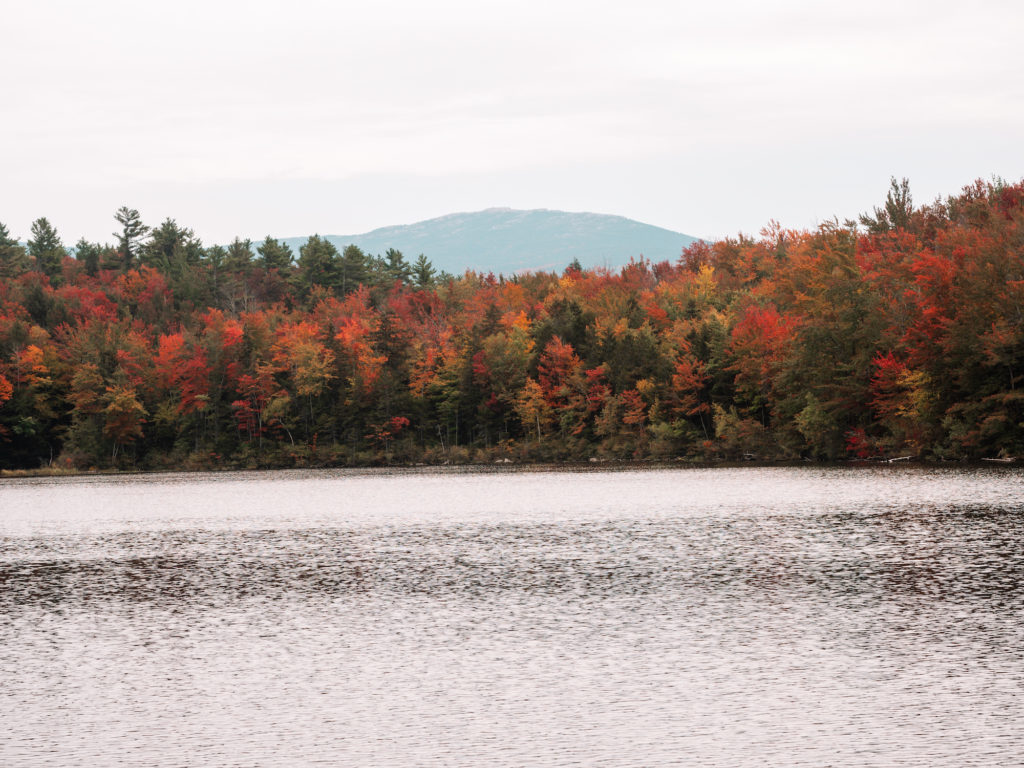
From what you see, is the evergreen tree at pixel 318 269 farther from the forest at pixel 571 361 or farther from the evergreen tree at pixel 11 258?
the evergreen tree at pixel 11 258

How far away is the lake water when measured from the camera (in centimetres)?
1414

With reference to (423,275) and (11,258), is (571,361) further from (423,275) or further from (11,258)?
(11,258)

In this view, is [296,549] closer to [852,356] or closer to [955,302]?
[955,302]

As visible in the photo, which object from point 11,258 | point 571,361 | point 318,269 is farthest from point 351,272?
point 571,361

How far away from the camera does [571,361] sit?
396ft

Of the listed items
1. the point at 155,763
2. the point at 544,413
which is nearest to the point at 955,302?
the point at 544,413

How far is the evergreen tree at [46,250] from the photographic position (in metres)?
186

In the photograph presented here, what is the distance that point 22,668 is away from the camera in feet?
64.5

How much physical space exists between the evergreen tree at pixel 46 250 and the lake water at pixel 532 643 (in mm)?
155471

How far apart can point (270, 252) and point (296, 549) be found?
6204 inches

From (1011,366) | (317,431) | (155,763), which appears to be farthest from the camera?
(317,431)

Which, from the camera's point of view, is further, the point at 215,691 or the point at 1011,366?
the point at 1011,366

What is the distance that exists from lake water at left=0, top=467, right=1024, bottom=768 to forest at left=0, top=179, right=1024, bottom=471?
36.8 meters

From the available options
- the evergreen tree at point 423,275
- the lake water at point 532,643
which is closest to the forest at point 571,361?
the evergreen tree at point 423,275
